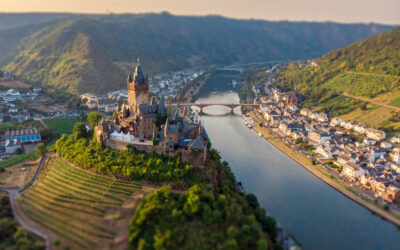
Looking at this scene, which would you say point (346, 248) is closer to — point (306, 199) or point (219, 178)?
point (306, 199)

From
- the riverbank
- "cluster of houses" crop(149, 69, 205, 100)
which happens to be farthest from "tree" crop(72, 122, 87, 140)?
"cluster of houses" crop(149, 69, 205, 100)

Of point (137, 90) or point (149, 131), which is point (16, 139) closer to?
point (137, 90)

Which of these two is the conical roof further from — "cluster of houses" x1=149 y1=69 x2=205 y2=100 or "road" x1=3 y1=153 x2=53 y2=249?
"cluster of houses" x1=149 y1=69 x2=205 y2=100

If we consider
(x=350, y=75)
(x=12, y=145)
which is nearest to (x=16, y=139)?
(x=12, y=145)

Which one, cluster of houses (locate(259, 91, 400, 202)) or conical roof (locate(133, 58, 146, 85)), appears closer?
conical roof (locate(133, 58, 146, 85))

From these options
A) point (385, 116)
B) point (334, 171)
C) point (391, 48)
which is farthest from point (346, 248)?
point (391, 48)

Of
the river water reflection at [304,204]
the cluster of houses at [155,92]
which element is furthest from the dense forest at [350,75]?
the cluster of houses at [155,92]
